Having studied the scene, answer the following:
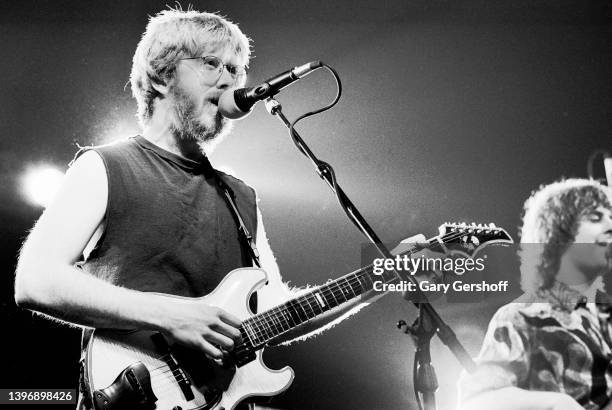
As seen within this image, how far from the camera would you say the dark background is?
6.68 feet

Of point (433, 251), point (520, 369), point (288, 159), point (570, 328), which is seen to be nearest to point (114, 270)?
point (288, 159)

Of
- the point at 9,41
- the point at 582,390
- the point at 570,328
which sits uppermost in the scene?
the point at 9,41

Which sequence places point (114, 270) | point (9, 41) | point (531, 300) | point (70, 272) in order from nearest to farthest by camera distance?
point (70, 272), point (114, 270), point (531, 300), point (9, 41)

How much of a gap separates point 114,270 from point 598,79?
1.99 metres

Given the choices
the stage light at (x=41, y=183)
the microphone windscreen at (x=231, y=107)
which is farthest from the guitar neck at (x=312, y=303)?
the stage light at (x=41, y=183)

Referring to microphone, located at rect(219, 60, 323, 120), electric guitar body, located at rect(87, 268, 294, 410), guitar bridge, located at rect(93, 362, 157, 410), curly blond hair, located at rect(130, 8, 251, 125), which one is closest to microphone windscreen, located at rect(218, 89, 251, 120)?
microphone, located at rect(219, 60, 323, 120)

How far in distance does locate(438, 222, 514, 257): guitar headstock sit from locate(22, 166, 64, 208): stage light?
143 centimetres

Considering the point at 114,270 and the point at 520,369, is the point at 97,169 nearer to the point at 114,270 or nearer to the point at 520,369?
the point at 114,270

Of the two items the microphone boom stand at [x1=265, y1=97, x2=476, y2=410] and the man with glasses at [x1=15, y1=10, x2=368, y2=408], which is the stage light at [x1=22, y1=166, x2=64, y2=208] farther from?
the microphone boom stand at [x1=265, y1=97, x2=476, y2=410]

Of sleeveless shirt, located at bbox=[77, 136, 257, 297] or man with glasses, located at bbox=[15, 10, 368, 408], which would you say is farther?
sleeveless shirt, located at bbox=[77, 136, 257, 297]

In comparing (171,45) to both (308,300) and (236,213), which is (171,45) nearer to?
(236,213)

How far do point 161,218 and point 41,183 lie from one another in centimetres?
63

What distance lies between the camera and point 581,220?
2.11 m

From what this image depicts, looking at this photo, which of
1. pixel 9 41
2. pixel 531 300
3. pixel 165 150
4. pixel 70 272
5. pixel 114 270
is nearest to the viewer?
pixel 70 272
